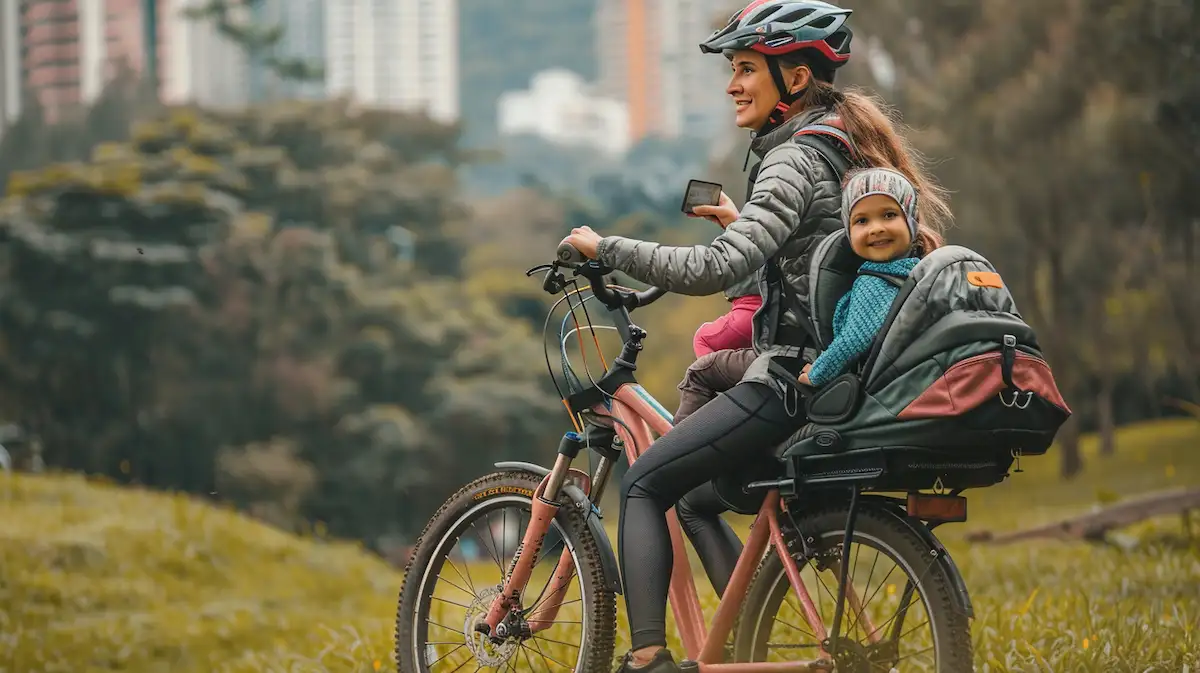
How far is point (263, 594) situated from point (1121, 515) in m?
7.04

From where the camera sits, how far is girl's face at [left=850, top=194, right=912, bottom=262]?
3.51 m

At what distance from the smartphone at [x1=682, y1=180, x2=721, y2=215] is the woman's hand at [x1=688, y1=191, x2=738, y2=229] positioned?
1.2 inches

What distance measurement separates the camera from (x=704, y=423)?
12.5ft

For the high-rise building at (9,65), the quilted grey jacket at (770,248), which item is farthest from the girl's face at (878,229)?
the high-rise building at (9,65)

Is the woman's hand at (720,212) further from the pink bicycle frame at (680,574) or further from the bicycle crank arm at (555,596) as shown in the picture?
the bicycle crank arm at (555,596)

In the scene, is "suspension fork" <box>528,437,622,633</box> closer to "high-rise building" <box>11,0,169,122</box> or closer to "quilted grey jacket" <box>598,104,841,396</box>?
"quilted grey jacket" <box>598,104,841,396</box>

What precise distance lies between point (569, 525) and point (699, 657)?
19.7 inches

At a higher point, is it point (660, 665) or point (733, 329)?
point (733, 329)

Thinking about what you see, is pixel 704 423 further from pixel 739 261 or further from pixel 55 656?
pixel 55 656

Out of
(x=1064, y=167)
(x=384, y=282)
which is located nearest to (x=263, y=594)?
(x=1064, y=167)

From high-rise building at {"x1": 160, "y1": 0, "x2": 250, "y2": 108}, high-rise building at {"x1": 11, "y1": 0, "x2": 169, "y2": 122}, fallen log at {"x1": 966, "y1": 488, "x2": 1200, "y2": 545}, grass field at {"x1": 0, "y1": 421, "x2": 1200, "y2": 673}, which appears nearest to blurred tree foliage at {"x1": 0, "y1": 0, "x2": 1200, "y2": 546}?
grass field at {"x1": 0, "y1": 421, "x2": 1200, "y2": 673}

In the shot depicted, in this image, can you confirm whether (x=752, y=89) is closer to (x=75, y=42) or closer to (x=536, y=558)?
(x=536, y=558)

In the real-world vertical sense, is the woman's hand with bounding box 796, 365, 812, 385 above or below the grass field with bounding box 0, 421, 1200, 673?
above

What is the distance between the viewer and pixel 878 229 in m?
3.51
